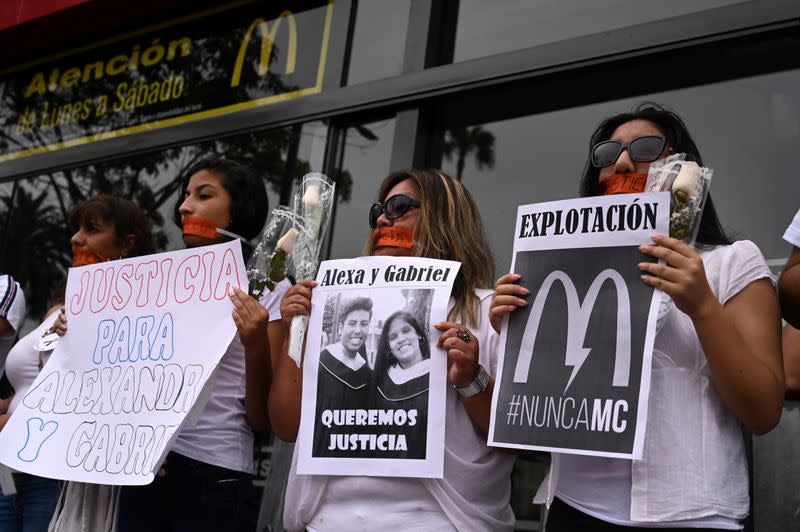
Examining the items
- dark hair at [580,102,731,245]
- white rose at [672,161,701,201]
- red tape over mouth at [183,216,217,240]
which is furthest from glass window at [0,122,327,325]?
white rose at [672,161,701,201]

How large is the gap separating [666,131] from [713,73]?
3.66 feet

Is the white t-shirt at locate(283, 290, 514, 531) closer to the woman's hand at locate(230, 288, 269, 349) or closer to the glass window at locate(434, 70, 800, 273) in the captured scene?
the woman's hand at locate(230, 288, 269, 349)

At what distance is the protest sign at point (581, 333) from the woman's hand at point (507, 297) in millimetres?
19

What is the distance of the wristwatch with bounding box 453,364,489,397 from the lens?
2.09m

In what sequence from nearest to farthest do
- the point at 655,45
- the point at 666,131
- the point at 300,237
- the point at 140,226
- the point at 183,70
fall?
the point at 666,131
the point at 300,237
the point at 655,45
the point at 140,226
the point at 183,70

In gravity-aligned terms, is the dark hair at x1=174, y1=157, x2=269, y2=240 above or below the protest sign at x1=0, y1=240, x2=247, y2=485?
above

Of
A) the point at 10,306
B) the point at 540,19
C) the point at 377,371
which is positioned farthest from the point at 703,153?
the point at 10,306

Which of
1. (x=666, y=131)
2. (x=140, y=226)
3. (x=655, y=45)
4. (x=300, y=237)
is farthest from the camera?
(x=140, y=226)

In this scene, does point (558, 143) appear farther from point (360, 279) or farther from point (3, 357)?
point (3, 357)

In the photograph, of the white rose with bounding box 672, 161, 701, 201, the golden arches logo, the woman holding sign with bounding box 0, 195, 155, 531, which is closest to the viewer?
the white rose with bounding box 672, 161, 701, 201

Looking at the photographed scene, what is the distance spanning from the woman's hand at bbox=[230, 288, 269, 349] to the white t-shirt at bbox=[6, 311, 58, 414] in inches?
43.4

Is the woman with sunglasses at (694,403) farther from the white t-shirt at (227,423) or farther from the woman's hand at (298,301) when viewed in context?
the white t-shirt at (227,423)

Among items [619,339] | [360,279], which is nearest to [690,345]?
[619,339]

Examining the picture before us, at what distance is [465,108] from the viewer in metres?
3.72
